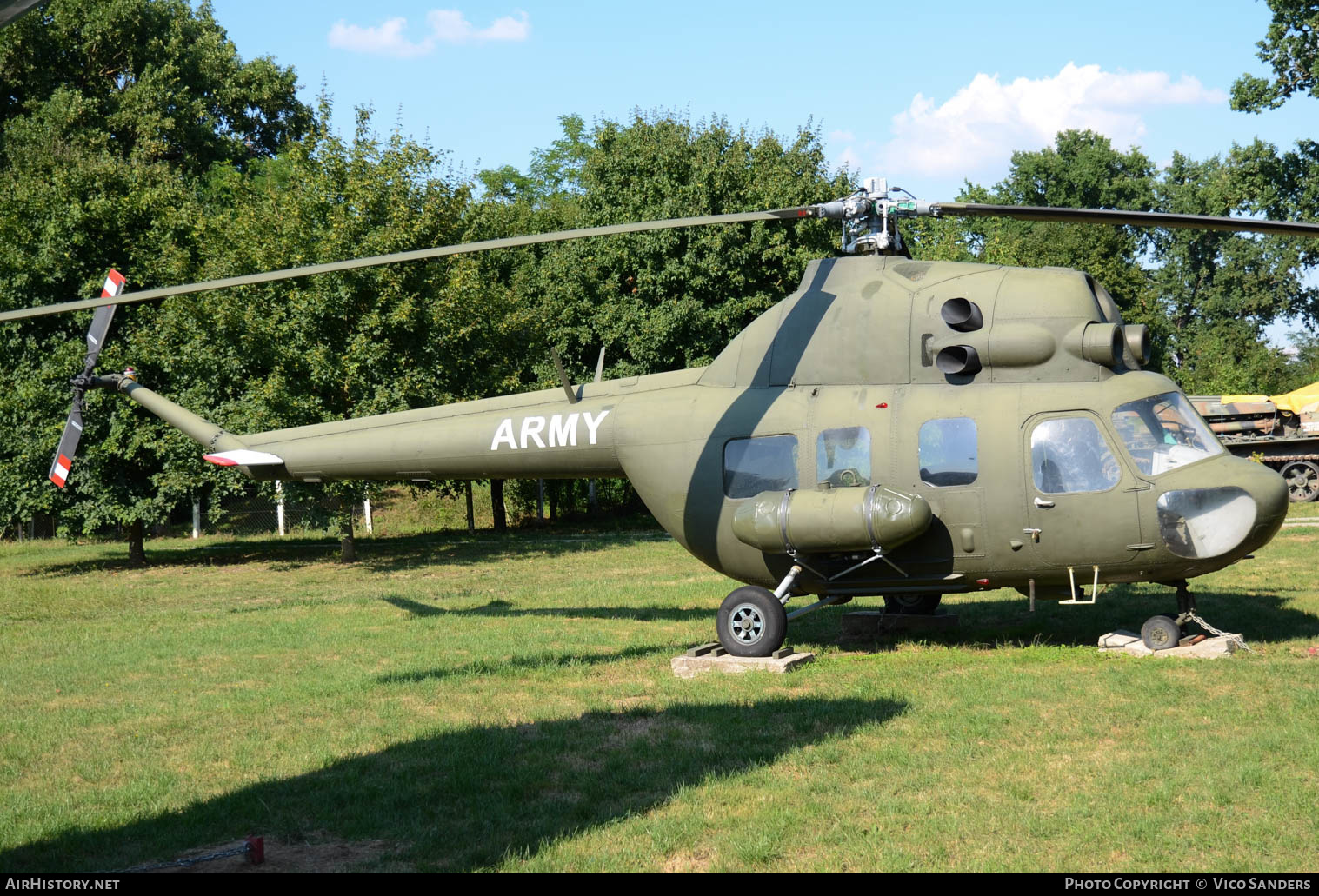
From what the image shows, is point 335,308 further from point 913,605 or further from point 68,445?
point 913,605

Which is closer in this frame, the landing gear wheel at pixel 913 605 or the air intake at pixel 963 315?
the air intake at pixel 963 315

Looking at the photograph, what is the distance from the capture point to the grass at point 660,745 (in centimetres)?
596

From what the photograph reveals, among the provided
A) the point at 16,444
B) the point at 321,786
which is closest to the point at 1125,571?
the point at 321,786

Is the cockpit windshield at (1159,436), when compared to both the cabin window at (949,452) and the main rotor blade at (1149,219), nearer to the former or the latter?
the cabin window at (949,452)

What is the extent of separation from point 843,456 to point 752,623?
1944mm

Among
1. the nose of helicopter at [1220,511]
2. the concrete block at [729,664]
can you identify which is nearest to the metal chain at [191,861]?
the concrete block at [729,664]

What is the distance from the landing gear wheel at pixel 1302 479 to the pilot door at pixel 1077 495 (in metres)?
24.1

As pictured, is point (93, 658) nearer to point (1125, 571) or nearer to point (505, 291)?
point (1125, 571)

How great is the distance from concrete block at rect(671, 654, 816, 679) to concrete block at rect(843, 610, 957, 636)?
1.65m

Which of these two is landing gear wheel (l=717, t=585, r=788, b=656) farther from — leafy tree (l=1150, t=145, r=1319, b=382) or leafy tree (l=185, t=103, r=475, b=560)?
leafy tree (l=1150, t=145, r=1319, b=382)

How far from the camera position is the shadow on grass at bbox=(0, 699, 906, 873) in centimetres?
612

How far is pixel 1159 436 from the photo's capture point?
32.8 feet

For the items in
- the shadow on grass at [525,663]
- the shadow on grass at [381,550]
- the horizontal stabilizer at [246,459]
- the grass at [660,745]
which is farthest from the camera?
the shadow on grass at [381,550]

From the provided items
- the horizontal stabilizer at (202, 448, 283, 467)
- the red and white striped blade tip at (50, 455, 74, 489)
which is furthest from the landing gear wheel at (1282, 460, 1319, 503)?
the red and white striped blade tip at (50, 455, 74, 489)
